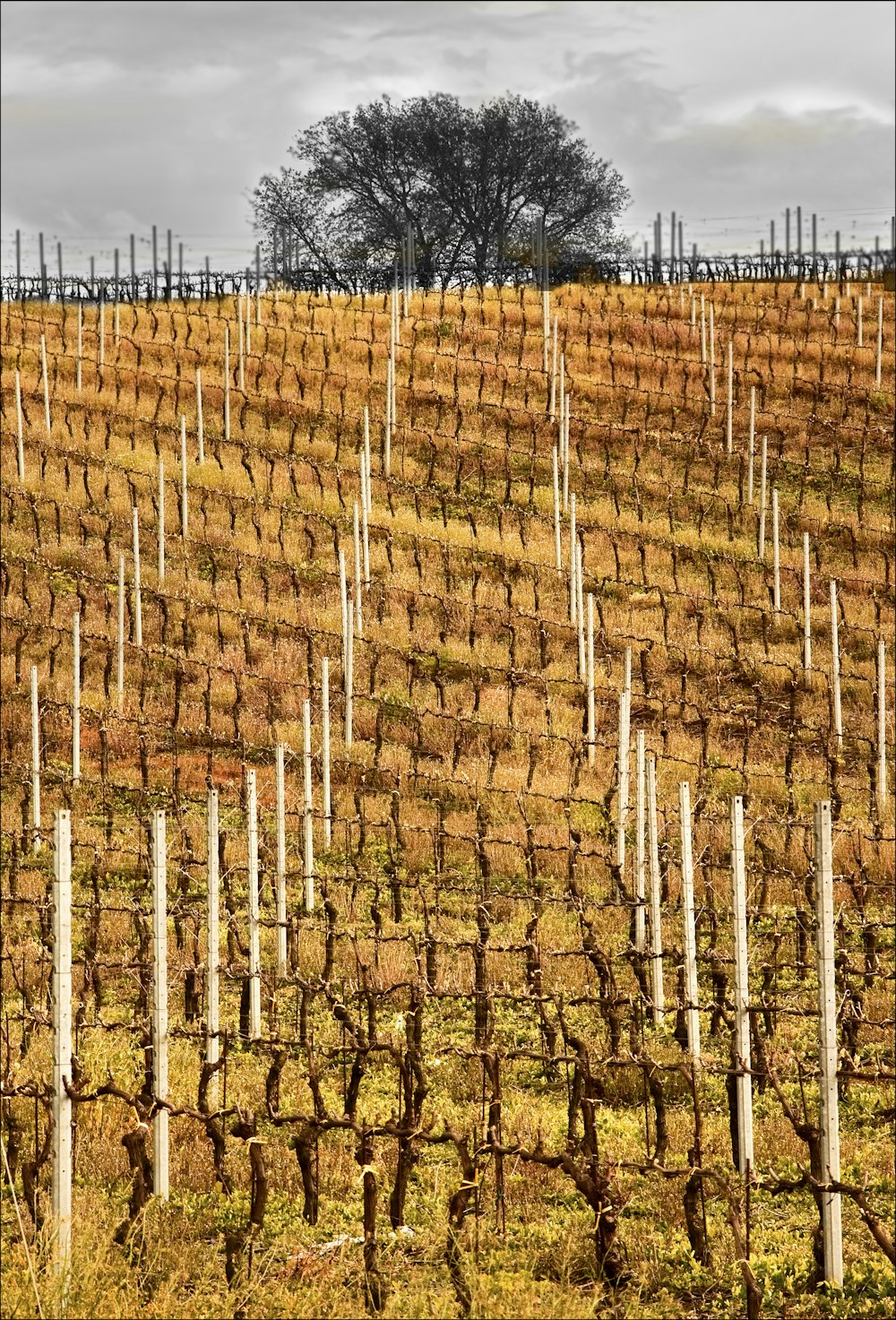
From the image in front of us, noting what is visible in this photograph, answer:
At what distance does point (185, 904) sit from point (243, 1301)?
6023 millimetres

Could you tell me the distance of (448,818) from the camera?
1388 centimetres

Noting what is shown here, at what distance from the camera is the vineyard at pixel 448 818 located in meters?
6.02

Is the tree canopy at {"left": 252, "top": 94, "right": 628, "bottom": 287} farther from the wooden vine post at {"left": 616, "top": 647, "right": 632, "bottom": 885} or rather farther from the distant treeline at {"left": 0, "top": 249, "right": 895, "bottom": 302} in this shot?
the wooden vine post at {"left": 616, "top": 647, "right": 632, "bottom": 885}

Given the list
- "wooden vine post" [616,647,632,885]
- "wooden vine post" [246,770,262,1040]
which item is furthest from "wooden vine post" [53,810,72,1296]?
"wooden vine post" [616,647,632,885]

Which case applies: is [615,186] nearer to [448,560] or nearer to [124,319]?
[124,319]

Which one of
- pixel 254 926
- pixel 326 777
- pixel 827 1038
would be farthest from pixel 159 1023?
pixel 326 777

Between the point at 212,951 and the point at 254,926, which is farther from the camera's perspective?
the point at 254,926

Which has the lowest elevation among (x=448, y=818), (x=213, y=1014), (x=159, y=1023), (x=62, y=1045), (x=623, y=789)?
(x=448, y=818)

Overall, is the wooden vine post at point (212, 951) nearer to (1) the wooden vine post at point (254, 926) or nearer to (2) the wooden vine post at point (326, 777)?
(1) the wooden vine post at point (254, 926)

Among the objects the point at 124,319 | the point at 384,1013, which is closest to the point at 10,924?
the point at 384,1013

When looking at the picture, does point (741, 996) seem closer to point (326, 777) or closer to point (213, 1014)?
point (213, 1014)

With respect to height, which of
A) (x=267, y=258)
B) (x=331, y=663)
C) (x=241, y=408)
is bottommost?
(x=331, y=663)

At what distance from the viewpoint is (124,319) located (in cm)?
3666

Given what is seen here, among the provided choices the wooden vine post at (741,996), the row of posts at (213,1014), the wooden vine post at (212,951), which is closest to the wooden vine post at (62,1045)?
the row of posts at (213,1014)
